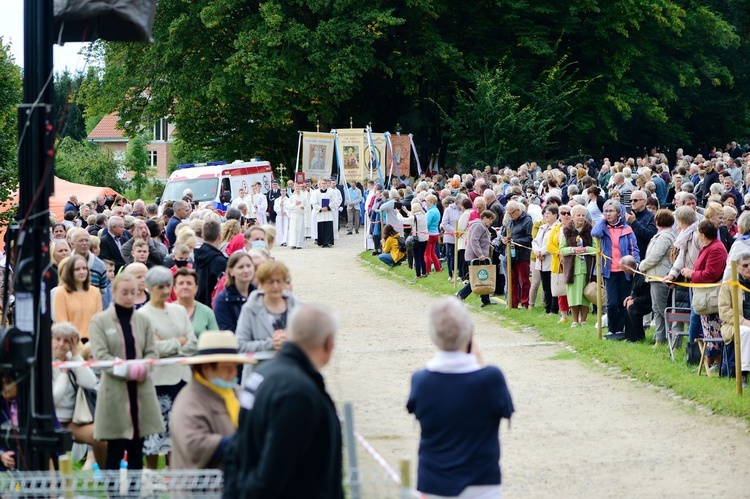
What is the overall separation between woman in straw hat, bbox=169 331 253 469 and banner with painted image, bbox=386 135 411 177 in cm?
3423

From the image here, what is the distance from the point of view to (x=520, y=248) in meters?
19.3

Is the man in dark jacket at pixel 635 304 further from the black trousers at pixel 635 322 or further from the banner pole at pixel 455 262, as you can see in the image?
the banner pole at pixel 455 262

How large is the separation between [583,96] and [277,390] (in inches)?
1680

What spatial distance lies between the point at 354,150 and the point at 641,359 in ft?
82.5

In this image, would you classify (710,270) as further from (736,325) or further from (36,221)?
(36,221)

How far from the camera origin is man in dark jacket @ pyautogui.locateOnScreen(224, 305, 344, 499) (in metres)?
4.57

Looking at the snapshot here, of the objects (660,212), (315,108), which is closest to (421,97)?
(315,108)

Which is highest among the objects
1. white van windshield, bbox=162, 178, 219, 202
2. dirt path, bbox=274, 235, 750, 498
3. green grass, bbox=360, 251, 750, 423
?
white van windshield, bbox=162, 178, 219, 202

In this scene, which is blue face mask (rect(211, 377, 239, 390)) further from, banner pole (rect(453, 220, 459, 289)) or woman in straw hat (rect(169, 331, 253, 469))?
banner pole (rect(453, 220, 459, 289))

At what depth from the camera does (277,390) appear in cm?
459

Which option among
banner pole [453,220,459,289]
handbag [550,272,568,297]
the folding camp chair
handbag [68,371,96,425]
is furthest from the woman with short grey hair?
banner pole [453,220,459,289]

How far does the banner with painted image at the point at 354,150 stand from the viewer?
38594 mm

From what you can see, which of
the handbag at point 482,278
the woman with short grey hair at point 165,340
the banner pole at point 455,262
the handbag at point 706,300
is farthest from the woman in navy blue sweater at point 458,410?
the banner pole at point 455,262

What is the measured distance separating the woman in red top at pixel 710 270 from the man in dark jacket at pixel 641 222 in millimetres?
3362
